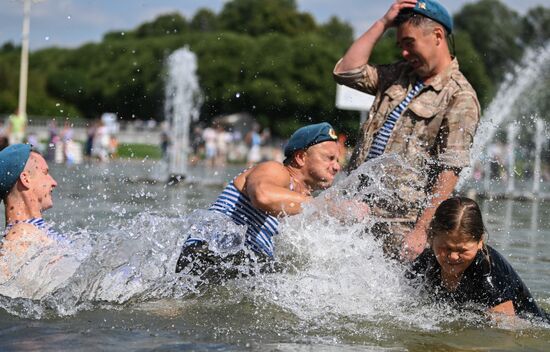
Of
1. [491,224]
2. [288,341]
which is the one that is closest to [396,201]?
[288,341]

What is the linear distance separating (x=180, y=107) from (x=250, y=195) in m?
26.2

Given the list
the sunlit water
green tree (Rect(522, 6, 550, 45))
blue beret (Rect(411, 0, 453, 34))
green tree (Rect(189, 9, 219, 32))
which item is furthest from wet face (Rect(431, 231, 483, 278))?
green tree (Rect(189, 9, 219, 32))

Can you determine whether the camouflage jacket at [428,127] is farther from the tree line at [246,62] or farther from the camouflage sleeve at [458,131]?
the tree line at [246,62]

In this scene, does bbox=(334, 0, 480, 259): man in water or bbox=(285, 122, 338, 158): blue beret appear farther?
bbox=(285, 122, 338, 158): blue beret

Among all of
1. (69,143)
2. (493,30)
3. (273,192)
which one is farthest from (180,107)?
(493,30)

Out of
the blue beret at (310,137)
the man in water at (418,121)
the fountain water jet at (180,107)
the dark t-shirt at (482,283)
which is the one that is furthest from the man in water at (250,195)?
the fountain water jet at (180,107)

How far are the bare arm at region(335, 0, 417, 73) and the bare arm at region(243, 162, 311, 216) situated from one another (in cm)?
80

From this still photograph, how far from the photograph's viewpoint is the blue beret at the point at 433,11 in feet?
16.9

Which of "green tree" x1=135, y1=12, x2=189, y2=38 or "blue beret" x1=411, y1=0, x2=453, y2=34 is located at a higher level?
"green tree" x1=135, y1=12, x2=189, y2=38

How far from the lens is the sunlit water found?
427 cm

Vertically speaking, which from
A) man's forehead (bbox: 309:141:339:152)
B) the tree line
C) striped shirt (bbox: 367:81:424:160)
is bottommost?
man's forehead (bbox: 309:141:339:152)

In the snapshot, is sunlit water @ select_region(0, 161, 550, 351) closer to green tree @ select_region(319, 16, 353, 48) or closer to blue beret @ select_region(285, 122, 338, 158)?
blue beret @ select_region(285, 122, 338, 158)

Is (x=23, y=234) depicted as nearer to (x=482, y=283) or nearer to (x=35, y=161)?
(x=35, y=161)

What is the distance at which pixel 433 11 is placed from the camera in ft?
17.0
